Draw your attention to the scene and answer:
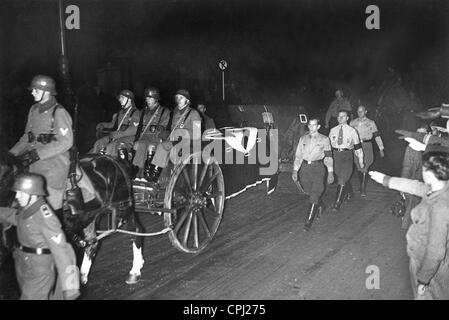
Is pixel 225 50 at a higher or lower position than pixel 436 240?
higher

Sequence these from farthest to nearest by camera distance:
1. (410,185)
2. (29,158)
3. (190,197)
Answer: (190,197)
(29,158)
(410,185)

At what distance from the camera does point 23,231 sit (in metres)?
3.65

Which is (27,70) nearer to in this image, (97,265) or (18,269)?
(97,265)

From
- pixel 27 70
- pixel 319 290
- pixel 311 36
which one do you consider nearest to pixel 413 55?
pixel 311 36

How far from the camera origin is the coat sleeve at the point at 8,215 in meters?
3.78

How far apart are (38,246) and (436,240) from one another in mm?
3434

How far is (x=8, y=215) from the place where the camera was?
382cm

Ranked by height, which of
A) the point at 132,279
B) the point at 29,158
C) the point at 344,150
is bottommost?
the point at 132,279

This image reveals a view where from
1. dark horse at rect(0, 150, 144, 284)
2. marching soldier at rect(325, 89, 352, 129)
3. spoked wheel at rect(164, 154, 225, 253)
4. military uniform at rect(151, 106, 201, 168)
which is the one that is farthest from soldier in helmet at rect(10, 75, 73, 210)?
Answer: marching soldier at rect(325, 89, 352, 129)

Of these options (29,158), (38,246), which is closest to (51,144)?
(29,158)

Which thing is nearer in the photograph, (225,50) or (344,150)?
(344,150)

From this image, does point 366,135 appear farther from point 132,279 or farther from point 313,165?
point 132,279

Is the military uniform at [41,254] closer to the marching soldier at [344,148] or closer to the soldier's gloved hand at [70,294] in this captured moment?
the soldier's gloved hand at [70,294]
